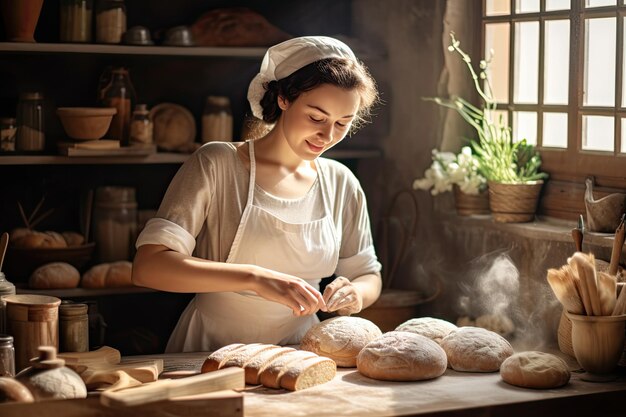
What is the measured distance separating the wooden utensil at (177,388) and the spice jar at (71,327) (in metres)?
0.35

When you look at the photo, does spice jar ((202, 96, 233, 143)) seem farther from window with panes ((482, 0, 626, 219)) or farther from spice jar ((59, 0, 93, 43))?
window with panes ((482, 0, 626, 219))

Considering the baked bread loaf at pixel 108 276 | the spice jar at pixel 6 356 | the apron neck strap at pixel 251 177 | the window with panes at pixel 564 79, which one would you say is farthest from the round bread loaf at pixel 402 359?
the baked bread loaf at pixel 108 276

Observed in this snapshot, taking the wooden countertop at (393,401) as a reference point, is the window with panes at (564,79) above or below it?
above

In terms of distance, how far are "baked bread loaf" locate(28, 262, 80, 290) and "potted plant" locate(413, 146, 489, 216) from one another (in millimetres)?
1374

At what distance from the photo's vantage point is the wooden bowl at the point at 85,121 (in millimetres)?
3689

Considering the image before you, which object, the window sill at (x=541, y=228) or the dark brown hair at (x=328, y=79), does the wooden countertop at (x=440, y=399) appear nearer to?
the window sill at (x=541, y=228)

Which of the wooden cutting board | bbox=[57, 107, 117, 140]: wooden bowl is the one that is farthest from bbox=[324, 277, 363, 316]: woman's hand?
bbox=[57, 107, 117, 140]: wooden bowl

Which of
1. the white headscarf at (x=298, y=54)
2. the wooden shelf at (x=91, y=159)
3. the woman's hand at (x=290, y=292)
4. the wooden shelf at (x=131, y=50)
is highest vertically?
the wooden shelf at (x=131, y=50)

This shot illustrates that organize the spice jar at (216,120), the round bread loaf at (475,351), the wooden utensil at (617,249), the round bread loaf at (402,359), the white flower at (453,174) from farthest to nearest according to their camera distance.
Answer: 1. the spice jar at (216,120)
2. the white flower at (453,174)
3. the wooden utensil at (617,249)
4. the round bread loaf at (475,351)
5. the round bread loaf at (402,359)

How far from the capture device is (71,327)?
2.28 meters

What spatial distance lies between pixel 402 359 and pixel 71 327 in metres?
0.78

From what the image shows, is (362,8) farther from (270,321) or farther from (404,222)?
(270,321)

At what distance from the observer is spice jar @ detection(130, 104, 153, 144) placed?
3814mm

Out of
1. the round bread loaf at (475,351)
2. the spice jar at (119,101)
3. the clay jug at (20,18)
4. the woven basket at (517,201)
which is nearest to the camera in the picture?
the round bread loaf at (475,351)
